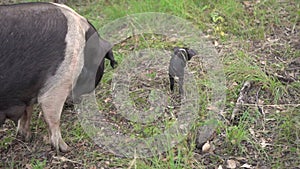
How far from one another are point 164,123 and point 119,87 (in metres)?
0.73

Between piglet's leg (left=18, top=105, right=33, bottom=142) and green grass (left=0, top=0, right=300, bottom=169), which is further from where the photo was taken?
piglet's leg (left=18, top=105, right=33, bottom=142)

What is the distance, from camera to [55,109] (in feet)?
11.7

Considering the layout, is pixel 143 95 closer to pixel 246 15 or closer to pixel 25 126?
pixel 25 126

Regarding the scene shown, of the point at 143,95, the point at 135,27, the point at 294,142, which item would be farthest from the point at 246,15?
the point at 294,142

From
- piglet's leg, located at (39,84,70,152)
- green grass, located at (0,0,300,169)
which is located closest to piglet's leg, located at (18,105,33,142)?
green grass, located at (0,0,300,169)

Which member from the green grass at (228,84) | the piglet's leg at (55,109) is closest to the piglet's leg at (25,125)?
the green grass at (228,84)

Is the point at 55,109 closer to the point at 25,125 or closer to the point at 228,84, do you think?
the point at 25,125

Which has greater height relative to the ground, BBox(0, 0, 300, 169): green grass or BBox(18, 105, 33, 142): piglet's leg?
BBox(0, 0, 300, 169): green grass

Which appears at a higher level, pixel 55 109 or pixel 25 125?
pixel 55 109

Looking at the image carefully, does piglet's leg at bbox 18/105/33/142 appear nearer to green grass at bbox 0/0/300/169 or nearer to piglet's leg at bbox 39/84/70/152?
green grass at bbox 0/0/300/169

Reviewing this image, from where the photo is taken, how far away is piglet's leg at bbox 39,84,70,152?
11.5 ft

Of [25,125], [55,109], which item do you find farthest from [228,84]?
[25,125]

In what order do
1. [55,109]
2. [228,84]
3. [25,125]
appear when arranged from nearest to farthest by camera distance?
1. [55,109]
2. [25,125]
3. [228,84]

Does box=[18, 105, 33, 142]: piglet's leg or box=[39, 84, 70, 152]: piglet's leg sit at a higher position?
box=[39, 84, 70, 152]: piglet's leg
